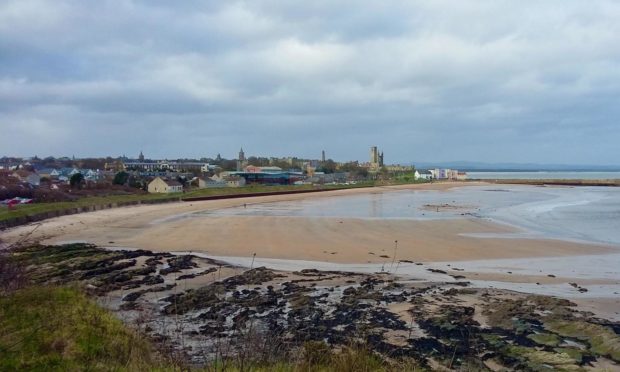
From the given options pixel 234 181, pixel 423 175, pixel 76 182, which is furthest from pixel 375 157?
pixel 76 182

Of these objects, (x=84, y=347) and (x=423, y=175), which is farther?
(x=423, y=175)

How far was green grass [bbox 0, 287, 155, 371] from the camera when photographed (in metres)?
4.29

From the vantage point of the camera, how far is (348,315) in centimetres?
870

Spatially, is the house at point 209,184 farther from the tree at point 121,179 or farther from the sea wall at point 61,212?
the sea wall at point 61,212

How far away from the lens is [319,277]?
1212 cm

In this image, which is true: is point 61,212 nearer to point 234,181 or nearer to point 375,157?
point 234,181

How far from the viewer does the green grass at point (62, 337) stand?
4.29 m

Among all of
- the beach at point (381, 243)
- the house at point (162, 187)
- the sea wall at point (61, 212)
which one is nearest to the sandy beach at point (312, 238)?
the beach at point (381, 243)

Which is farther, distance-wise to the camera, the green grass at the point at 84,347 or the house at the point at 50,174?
the house at the point at 50,174

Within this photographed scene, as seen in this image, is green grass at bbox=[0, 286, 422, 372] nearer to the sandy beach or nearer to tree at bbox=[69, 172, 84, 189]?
the sandy beach

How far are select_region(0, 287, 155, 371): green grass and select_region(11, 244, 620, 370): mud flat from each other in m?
0.54

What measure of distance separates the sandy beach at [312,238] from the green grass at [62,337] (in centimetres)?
490

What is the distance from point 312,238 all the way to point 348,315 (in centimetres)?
1088

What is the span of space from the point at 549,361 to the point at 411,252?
9.71 m
